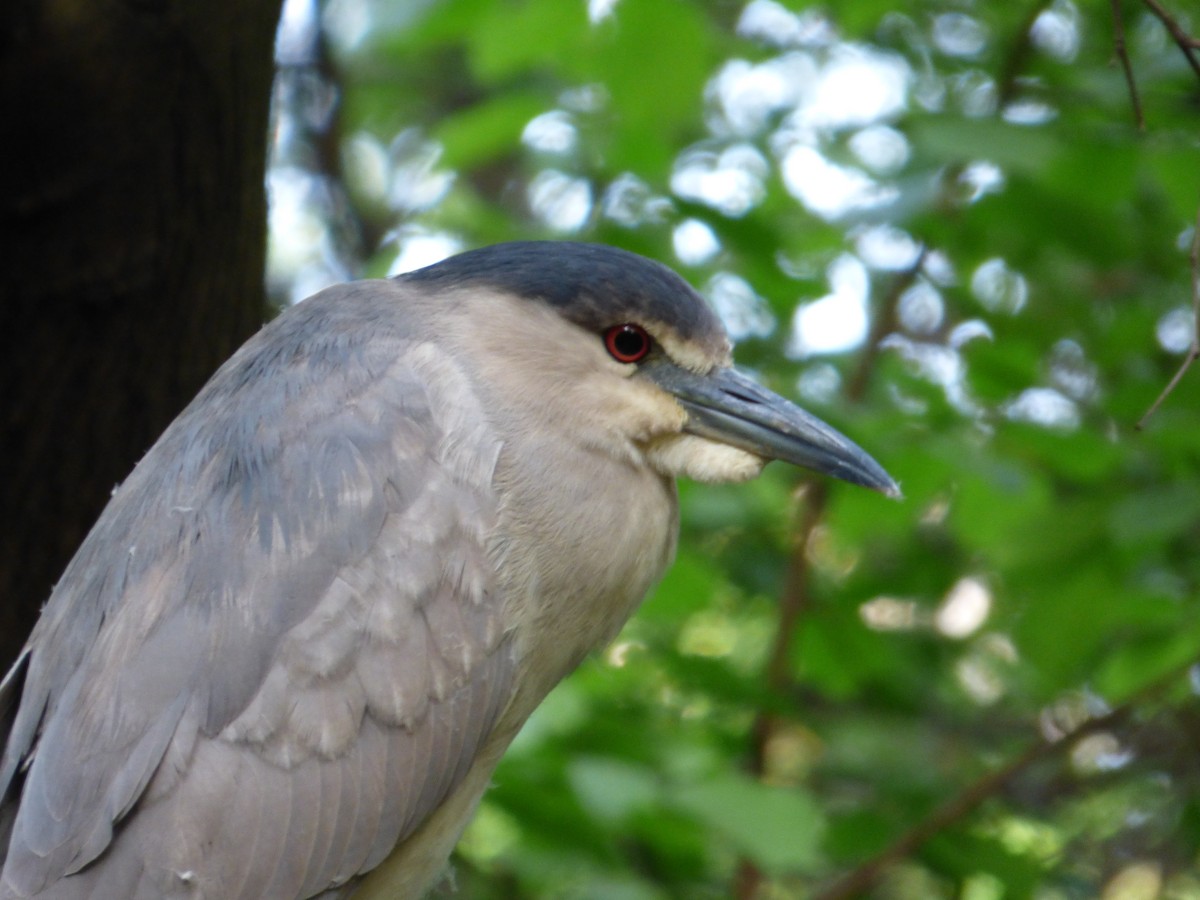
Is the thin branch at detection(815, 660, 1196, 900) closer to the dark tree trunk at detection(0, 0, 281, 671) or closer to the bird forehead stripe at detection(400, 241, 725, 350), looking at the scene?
the bird forehead stripe at detection(400, 241, 725, 350)

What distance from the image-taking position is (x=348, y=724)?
2330mm

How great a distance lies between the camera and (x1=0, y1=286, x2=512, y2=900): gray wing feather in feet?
7.23

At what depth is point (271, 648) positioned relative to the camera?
7.48ft

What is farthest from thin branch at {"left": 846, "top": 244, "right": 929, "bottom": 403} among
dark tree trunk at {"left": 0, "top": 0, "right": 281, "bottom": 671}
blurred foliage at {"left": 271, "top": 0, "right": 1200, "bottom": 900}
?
dark tree trunk at {"left": 0, "top": 0, "right": 281, "bottom": 671}

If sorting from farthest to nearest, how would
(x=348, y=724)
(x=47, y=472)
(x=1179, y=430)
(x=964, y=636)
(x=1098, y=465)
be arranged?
(x=964, y=636) < (x=1098, y=465) < (x=1179, y=430) < (x=47, y=472) < (x=348, y=724)

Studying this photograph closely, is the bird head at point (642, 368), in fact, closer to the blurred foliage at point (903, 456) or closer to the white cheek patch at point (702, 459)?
the white cheek patch at point (702, 459)

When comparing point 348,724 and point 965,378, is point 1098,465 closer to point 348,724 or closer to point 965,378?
point 965,378

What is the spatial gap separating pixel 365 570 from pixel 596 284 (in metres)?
0.82

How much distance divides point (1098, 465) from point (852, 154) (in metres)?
1.29

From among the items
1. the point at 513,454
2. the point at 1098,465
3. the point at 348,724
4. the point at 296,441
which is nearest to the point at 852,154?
the point at 1098,465

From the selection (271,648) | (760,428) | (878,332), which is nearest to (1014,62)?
(878,332)

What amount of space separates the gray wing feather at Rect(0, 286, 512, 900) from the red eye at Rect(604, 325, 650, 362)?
0.37 meters

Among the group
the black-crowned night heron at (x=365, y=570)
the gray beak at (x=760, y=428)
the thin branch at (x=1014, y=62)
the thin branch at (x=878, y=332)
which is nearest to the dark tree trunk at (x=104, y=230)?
the black-crowned night heron at (x=365, y=570)

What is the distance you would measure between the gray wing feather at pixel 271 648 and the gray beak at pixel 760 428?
49cm
